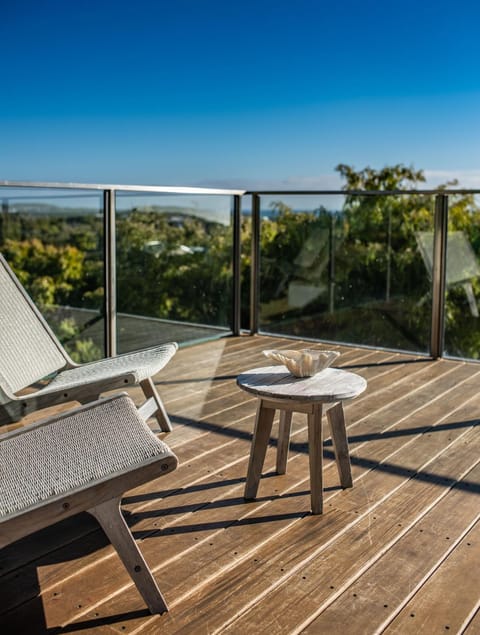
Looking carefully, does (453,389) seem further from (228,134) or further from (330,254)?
(228,134)

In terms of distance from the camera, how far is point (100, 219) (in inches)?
171

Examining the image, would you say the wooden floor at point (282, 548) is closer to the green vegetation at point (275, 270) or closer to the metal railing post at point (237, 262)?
the green vegetation at point (275, 270)

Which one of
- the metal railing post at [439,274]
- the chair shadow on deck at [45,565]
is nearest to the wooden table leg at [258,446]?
the chair shadow on deck at [45,565]

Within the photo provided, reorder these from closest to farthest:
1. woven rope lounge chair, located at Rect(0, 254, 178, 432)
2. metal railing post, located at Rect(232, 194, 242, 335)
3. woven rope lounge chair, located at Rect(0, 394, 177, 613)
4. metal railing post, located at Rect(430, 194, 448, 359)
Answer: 1. woven rope lounge chair, located at Rect(0, 394, 177, 613)
2. woven rope lounge chair, located at Rect(0, 254, 178, 432)
3. metal railing post, located at Rect(430, 194, 448, 359)
4. metal railing post, located at Rect(232, 194, 242, 335)

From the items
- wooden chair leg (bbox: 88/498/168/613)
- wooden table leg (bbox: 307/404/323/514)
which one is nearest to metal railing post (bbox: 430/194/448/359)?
wooden table leg (bbox: 307/404/323/514)

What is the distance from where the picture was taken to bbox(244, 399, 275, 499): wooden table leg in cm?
261

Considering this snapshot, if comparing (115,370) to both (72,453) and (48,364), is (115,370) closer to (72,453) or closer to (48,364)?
(48,364)

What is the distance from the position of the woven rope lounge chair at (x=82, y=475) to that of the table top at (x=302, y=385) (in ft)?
1.70

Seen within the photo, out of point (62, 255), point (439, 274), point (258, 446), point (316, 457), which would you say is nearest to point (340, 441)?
point (316, 457)

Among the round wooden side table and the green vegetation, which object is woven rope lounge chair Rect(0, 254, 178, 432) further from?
the green vegetation

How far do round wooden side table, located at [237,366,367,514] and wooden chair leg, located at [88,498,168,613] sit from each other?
2.50 feet

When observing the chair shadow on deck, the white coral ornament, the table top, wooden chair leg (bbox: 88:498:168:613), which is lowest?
the chair shadow on deck

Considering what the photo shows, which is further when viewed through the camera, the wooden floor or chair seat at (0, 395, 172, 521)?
the wooden floor

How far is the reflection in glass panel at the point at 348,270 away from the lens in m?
5.02
